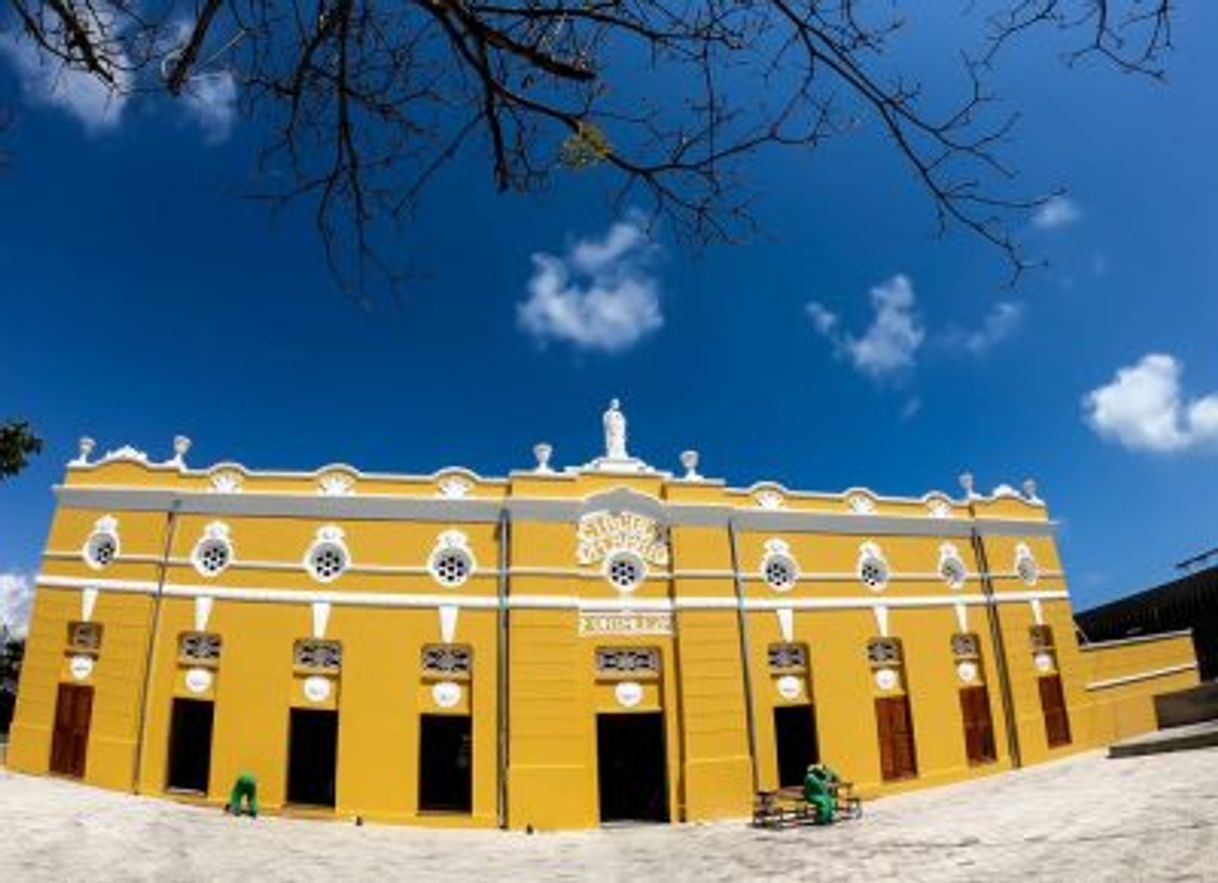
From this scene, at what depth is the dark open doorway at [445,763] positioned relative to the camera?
54.6 feet

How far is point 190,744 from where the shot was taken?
1698 centimetres

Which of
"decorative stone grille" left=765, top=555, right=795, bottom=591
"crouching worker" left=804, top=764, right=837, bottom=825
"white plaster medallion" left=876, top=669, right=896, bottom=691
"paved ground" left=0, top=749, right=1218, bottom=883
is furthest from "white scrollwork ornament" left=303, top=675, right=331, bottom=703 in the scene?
"white plaster medallion" left=876, top=669, right=896, bottom=691

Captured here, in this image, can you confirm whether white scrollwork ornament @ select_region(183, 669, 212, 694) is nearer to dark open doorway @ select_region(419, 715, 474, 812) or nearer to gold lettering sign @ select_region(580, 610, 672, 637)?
dark open doorway @ select_region(419, 715, 474, 812)

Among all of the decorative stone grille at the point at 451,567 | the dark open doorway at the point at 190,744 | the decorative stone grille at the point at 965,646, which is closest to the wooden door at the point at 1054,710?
the decorative stone grille at the point at 965,646

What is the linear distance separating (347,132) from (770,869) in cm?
1139

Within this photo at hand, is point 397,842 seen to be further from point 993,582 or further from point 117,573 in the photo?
point 993,582

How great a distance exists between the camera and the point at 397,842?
14.6m

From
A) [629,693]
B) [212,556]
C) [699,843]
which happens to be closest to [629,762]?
[629,693]

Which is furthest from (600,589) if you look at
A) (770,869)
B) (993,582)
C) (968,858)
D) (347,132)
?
(347,132)

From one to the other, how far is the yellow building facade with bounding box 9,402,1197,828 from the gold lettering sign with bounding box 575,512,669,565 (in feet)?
0.15

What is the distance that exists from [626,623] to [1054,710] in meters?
12.2

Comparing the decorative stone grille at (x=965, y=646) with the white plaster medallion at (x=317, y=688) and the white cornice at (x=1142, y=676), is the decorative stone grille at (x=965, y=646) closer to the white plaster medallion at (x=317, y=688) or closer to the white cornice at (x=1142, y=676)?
the white cornice at (x=1142, y=676)

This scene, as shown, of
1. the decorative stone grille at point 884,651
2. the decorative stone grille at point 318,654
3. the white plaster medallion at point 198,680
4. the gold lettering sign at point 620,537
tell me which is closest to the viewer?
the white plaster medallion at point 198,680

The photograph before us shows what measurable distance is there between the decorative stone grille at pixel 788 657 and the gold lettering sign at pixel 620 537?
125 inches
